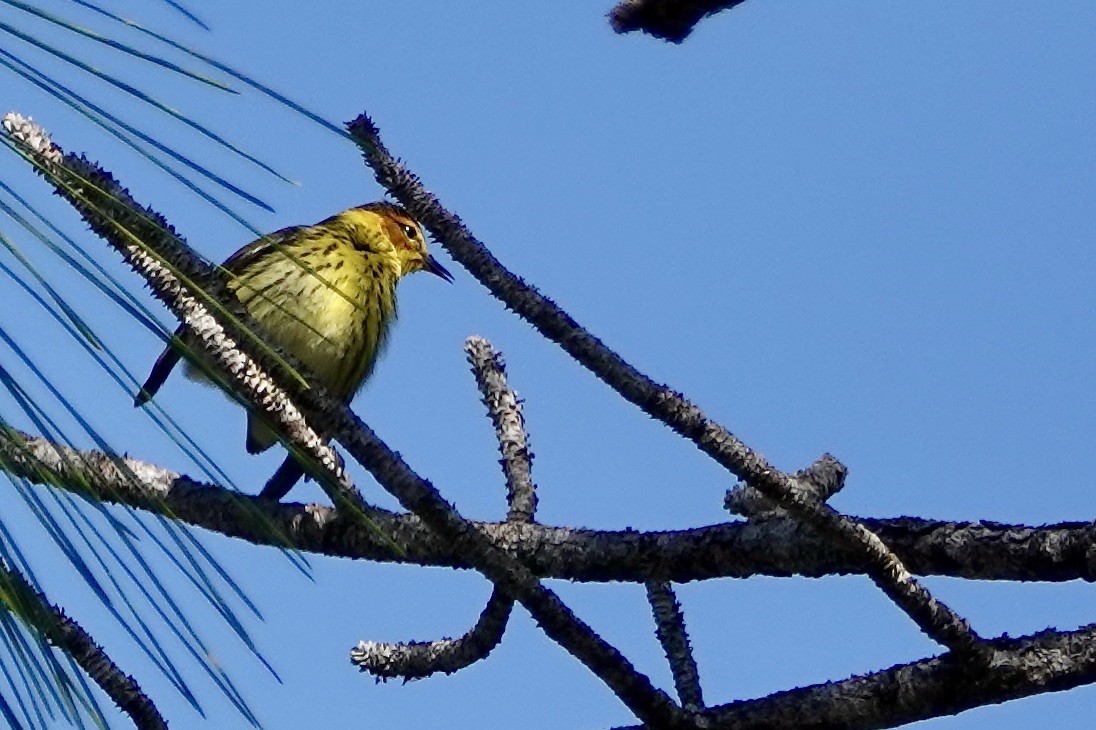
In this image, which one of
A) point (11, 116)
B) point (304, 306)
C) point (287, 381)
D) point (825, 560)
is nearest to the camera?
point (11, 116)

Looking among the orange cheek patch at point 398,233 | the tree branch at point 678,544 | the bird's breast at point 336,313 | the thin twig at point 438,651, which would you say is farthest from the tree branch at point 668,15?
the orange cheek patch at point 398,233

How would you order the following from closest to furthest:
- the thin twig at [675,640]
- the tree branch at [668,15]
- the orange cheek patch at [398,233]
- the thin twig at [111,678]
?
the tree branch at [668,15] < the thin twig at [111,678] < the thin twig at [675,640] < the orange cheek patch at [398,233]

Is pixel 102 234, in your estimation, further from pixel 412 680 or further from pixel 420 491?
pixel 412 680

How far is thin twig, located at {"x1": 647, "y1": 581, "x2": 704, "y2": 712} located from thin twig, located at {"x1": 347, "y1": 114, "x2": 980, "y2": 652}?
475 mm

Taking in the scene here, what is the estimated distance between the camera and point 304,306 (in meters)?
5.45

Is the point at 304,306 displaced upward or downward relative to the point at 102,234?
Result: upward

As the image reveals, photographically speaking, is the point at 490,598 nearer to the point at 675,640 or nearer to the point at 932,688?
the point at 675,640

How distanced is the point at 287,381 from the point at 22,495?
0.99 meters

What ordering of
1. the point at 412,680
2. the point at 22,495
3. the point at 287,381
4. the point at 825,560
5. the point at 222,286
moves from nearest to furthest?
the point at 22,495 < the point at 222,286 < the point at 287,381 < the point at 825,560 < the point at 412,680

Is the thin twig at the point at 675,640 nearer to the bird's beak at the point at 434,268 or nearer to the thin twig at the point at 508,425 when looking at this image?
the thin twig at the point at 508,425

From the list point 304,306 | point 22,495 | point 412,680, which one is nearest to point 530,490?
point 412,680

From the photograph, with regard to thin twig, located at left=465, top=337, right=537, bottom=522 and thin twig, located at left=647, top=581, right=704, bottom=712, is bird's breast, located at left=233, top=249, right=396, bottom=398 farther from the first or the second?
thin twig, located at left=647, top=581, right=704, bottom=712

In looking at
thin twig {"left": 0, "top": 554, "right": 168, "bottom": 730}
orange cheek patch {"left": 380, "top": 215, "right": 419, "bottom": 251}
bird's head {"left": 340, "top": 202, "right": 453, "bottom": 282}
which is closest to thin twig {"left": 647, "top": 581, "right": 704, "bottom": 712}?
thin twig {"left": 0, "top": 554, "right": 168, "bottom": 730}

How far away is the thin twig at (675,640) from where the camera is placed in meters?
2.81
